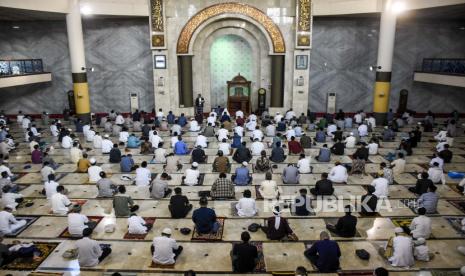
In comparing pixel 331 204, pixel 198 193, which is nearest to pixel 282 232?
pixel 331 204

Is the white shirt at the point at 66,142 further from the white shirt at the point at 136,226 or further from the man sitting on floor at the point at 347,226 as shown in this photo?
the man sitting on floor at the point at 347,226

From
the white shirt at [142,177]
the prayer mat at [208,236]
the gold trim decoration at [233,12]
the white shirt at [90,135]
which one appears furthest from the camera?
the gold trim decoration at [233,12]

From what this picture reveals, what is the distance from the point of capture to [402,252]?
19.6ft

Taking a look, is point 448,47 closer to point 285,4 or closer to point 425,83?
point 425,83

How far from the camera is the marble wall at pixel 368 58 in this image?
17281 mm

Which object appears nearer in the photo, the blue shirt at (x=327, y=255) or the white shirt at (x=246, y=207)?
the blue shirt at (x=327, y=255)

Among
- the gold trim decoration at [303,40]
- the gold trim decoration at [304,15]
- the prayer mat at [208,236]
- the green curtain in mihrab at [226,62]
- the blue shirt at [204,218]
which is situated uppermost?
the gold trim decoration at [304,15]

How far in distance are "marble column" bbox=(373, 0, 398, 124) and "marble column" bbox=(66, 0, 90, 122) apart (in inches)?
473

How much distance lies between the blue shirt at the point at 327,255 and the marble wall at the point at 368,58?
12.8 m

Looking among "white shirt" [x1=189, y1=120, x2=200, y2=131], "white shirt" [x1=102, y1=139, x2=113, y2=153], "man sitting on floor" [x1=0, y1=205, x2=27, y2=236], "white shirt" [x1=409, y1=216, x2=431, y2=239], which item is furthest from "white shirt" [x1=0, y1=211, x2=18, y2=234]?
"white shirt" [x1=189, y1=120, x2=200, y2=131]

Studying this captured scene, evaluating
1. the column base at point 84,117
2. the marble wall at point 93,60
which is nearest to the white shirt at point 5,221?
the column base at point 84,117

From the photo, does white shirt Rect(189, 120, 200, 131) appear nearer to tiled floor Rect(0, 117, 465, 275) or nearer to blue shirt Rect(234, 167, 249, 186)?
tiled floor Rect(0, 117, 465, 275)

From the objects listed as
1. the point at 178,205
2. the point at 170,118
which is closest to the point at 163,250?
the point at 178,205

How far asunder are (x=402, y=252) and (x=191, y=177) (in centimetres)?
498
